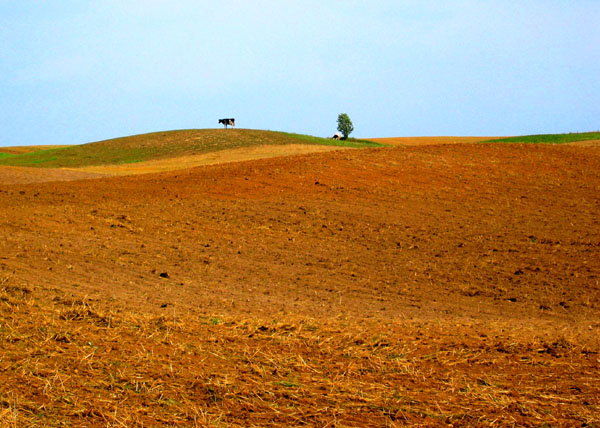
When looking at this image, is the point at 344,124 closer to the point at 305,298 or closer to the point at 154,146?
the point at 154,146

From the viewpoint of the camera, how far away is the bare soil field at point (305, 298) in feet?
12.8

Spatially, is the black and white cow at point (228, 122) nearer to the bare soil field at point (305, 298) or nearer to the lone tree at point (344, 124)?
the lone tree at point (344, 124)

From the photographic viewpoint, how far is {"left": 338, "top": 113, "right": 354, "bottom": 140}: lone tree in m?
Result: 74.4

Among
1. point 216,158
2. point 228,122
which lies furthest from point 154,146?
point 228,122

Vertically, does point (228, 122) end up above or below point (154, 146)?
above

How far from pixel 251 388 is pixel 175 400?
513mm

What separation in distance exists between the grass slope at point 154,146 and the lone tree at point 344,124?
29021 millimetres

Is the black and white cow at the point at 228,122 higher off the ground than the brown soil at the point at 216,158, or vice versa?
the black and white cow at the point at 228,122

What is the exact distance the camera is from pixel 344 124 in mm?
74438

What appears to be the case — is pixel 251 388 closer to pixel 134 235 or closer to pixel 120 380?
pixel 120 380

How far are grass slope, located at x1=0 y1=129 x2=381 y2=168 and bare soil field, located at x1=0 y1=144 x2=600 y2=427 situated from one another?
20414 millimetres

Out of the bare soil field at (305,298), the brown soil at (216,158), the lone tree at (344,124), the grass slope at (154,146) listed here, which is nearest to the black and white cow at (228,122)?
the grass slope at (154,146)

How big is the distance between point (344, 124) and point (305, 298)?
67791 mm

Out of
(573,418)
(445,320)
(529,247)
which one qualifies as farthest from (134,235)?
(573,418)
